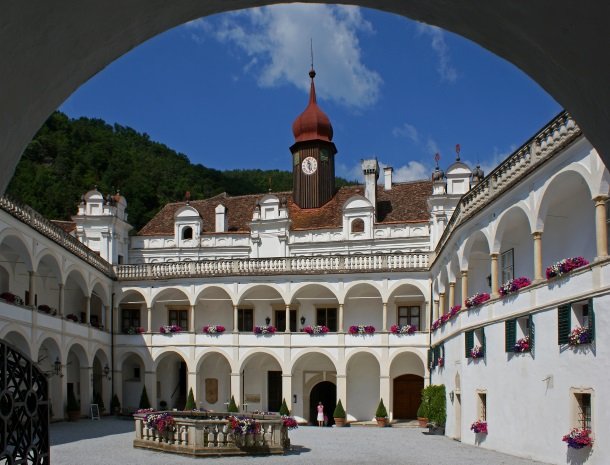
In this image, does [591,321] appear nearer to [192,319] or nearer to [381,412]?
[381,412]

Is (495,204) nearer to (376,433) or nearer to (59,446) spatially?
(376,433)

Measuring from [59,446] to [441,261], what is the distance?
1645 cm

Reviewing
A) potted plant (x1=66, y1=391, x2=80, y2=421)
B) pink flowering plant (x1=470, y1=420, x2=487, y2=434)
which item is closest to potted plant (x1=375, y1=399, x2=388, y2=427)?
pink flowering plant (x1=470, y1=420, x2=487, y2=434)

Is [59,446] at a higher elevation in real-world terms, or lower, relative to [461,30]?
lower

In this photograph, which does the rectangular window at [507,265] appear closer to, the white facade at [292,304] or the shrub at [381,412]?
the white facade at [292,304]

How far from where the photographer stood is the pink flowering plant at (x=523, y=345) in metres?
19.9

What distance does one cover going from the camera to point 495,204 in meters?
23.0

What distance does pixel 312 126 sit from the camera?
158 ft

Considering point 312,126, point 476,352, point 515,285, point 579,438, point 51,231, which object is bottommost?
point 579,438

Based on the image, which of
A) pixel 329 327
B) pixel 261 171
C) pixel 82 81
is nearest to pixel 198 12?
pixel 82 81

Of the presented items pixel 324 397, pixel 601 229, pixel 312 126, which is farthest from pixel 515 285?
pixel 312 126

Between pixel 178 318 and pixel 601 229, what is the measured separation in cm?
2885

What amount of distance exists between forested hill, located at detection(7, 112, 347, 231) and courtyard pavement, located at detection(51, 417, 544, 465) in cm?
3106

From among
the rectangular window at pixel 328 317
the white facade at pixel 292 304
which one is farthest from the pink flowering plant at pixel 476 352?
the rectangular window at pixel 328 317
